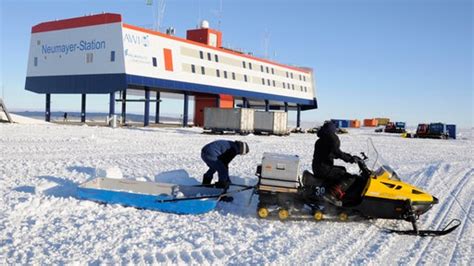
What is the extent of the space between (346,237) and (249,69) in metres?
38.9

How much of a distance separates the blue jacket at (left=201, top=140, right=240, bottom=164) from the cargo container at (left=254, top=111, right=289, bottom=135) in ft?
86.0

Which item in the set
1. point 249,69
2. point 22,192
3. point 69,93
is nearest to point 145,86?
point 69,93

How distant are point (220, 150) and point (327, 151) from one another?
2.16 meters

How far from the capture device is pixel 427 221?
295 inches

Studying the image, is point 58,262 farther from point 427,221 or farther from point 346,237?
point 427,221

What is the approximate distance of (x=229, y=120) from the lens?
3316 cm

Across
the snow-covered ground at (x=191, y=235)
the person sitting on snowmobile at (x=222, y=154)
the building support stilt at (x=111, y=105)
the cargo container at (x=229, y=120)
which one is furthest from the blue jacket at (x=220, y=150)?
the building support stilt at (x=111, y=105)

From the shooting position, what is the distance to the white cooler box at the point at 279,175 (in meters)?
7.25

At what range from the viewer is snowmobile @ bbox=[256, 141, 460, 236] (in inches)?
270

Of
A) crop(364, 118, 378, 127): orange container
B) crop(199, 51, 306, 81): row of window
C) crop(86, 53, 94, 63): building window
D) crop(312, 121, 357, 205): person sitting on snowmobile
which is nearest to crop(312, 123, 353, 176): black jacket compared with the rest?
crop(312, 121, 357, 205): person sitting on snowmobile

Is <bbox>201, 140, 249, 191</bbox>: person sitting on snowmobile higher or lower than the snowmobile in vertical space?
higher

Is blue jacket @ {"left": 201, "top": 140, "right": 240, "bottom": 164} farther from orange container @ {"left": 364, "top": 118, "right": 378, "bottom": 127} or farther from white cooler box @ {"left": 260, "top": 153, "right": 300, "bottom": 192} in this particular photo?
orange container @ {"left": 364, "top": 118, "right": 378, "bottom": 127}

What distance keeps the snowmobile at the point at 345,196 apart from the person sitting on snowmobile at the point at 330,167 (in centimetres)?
7

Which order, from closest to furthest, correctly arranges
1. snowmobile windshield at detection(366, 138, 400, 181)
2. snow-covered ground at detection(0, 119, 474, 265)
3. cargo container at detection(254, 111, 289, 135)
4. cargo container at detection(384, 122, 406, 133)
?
snow-covered ground at detection(0, 119, 474, 265), snowmobile windshield at detection(366, 138, 400, 181), cargo container at detection(254, 111, 289, 135), cargo container at detection(384, 122, 406, 133)
